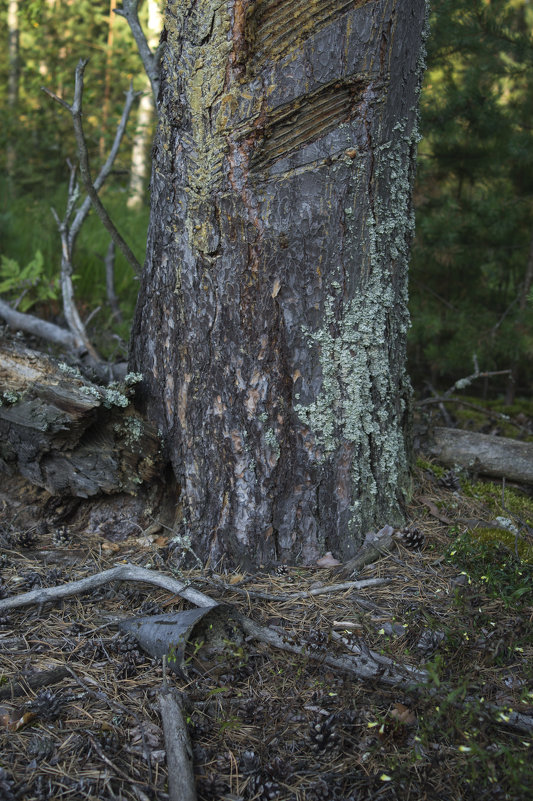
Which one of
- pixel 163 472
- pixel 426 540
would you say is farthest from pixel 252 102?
pixel 426 540

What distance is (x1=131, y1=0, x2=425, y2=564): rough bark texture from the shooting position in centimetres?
198

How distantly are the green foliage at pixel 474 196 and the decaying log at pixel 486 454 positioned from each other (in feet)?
4.90

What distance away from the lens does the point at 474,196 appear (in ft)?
16.8

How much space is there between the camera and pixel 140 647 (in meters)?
1.92

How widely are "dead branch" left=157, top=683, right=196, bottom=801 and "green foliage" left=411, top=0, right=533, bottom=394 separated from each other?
11.8ft

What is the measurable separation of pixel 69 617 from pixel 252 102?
1.94m

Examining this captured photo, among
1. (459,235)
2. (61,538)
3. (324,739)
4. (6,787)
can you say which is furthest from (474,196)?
(6,787)

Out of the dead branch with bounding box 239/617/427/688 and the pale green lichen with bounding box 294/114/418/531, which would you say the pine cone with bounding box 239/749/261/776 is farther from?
the pale green lichen with bounding box 294/114/418/531

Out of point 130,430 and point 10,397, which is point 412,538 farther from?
point 10,397

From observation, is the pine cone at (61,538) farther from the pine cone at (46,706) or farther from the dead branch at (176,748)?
the dead branch at (176,748)

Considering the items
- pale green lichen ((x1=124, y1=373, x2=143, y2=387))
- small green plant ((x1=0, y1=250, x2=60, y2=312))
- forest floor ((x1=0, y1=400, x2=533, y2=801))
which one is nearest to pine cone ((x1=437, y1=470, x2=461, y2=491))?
forest floor ((x1=0, y1=400, x2=533, y2=801))

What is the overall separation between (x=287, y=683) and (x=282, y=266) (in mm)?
1403

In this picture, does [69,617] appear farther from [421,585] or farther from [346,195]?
[346,195]

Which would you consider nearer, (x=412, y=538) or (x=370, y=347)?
(x=370, y=347)
